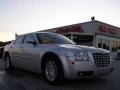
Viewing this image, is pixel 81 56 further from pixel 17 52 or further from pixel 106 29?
pixel 106 29

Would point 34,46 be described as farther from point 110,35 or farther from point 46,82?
point 110,35

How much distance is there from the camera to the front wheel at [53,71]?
5.63 metres

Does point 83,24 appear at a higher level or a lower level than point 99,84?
higher

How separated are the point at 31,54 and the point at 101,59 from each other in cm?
229

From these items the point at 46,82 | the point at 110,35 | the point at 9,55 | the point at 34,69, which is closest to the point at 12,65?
the point at 9,55

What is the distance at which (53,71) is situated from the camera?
590 cm

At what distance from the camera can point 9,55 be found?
28.6 feet

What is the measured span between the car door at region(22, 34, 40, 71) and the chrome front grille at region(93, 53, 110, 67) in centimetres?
182

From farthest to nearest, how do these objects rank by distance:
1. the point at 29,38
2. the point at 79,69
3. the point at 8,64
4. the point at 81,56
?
1. the point at 8,64
2. the point at 29,38
3. the point at 81,56
4. the point at 79,69

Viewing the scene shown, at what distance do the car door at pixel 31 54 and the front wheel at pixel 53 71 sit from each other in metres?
0.48

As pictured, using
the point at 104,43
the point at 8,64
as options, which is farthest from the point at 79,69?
the point at 104,43

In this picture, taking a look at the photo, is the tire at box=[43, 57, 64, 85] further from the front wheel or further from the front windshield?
the front windshield

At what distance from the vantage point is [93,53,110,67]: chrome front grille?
5.70m

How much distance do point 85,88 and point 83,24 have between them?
2175cm
